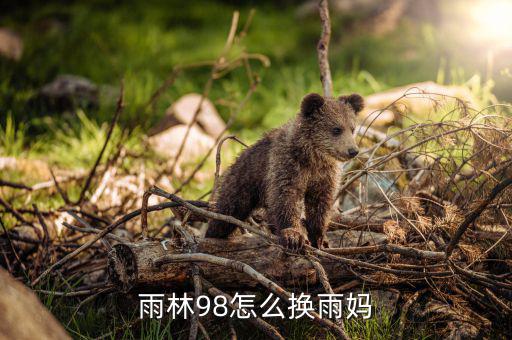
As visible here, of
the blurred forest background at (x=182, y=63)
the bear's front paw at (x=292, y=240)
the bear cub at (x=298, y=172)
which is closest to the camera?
the bear's front paw at (x=292, y=240)

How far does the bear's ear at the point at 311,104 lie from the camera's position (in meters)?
3.65

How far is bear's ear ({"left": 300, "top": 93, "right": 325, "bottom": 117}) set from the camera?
3.65 meters

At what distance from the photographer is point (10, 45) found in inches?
362

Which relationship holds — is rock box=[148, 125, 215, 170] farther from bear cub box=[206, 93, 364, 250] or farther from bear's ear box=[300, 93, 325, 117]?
bear's ear box=[300, 93, 325, 117]

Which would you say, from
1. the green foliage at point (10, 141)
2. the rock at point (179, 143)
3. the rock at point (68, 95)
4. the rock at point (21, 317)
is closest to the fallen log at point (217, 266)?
the rock at point (21, 317)

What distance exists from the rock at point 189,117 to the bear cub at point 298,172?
12.8ft

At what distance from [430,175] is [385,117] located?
292 centimetres

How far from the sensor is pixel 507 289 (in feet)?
10.3

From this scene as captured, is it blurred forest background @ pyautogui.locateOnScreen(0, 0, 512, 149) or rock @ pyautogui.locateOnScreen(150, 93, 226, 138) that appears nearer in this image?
rock @ pyautogui.locateOnScreen(150, 93, 226, 138)

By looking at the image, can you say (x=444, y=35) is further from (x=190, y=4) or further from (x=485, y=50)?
(x=190, y=4)

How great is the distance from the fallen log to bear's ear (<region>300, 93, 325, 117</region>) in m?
0.79

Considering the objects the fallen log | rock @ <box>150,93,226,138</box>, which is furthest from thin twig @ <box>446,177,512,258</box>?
rock @ <box>150,93,226,138</box>

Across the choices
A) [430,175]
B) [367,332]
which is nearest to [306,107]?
[430,175]

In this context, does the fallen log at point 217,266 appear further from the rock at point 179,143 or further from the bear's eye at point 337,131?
the rock at point 179,143
